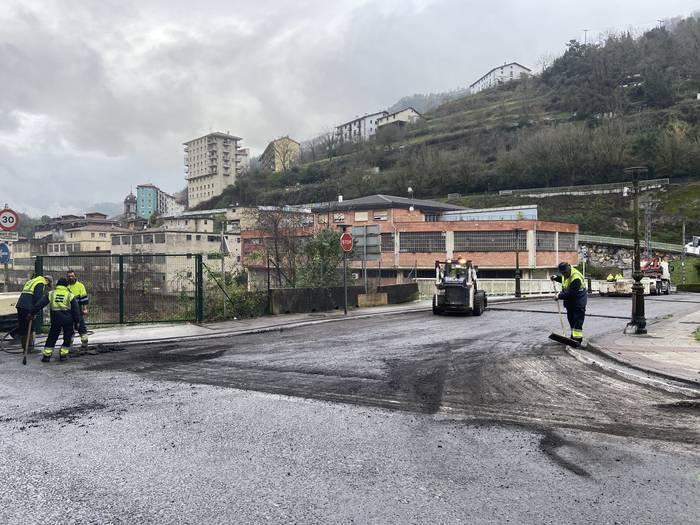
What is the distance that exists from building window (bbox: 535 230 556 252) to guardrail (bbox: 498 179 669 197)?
28.8m

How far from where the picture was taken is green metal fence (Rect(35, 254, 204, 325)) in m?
14.3

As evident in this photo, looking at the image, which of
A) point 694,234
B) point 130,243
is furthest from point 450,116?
point 130,243

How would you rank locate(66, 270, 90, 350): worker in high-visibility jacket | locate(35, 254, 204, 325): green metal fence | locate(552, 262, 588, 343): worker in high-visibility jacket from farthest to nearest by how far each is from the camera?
locate(35, 254, 204, 325): green metal fence, locate(552, 262, 588, 343): worker in high-visibility jacket, locate(66, 270, 90, 350): worker in high-visibility jacket

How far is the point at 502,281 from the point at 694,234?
4064cm

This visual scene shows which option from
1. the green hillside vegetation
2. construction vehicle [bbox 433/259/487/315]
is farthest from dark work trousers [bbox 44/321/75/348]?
the green hillside vegetation

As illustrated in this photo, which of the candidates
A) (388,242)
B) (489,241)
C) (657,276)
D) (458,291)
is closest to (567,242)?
(489,241)

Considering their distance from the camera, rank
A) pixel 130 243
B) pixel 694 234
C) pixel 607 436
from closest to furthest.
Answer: pixel 607 436 → pixel 694 234 → pixel 130 243

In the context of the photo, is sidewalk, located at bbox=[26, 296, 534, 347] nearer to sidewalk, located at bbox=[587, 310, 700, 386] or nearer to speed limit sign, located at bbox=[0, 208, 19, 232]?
speed limit sign, located at bbox=[0, 208, 19, 232]

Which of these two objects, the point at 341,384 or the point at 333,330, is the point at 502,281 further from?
the point at 341,384

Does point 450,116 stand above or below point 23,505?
above

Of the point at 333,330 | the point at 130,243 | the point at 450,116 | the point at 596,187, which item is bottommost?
the point at 333,330

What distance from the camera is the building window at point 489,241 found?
161ft

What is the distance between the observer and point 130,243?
7162cm

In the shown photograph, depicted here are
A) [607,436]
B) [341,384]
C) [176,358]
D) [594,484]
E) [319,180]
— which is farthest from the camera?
[319,180]
